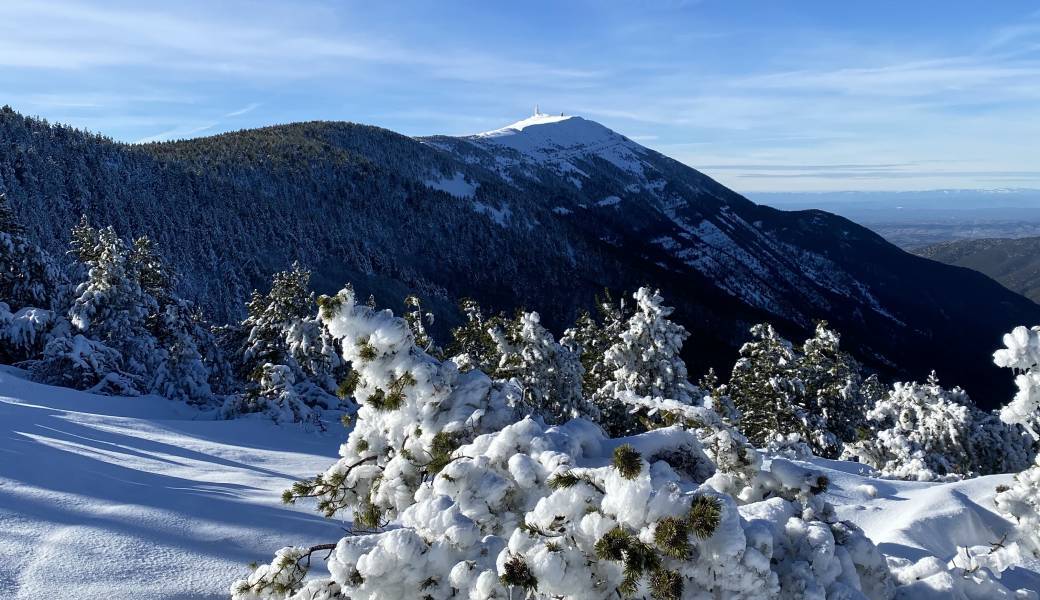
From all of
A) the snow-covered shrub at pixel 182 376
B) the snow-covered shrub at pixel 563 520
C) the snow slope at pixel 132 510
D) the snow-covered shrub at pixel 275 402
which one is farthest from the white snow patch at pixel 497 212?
the snow-covered shrub at pixel 563 520

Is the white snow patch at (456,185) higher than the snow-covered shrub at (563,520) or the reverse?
higher

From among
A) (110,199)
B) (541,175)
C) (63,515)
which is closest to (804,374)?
(63,515)

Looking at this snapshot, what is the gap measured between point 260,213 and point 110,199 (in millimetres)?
21844

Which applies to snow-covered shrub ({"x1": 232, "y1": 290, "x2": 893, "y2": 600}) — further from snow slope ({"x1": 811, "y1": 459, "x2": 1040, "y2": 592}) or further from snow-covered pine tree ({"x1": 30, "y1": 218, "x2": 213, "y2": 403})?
snow-covered pine tree ({"x1": 30, "y1": 218, "x2": 213, "y2": 403})

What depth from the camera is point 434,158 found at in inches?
5817

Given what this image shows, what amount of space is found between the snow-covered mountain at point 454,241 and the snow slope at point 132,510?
51.8 meters

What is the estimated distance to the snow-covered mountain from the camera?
217ft

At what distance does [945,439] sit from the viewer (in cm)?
1752

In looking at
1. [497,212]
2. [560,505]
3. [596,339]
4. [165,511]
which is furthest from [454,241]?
[560,505]

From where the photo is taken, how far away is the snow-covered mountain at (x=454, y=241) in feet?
217

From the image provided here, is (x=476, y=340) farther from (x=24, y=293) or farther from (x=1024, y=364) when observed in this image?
(x=1024, y=364)

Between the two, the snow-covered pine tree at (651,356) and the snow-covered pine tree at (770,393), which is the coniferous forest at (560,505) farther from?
the snow-covered pine tree at (770,393)

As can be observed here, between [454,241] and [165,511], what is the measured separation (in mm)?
Answer: 110493

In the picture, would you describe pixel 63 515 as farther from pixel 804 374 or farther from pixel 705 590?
pixel 804 374
